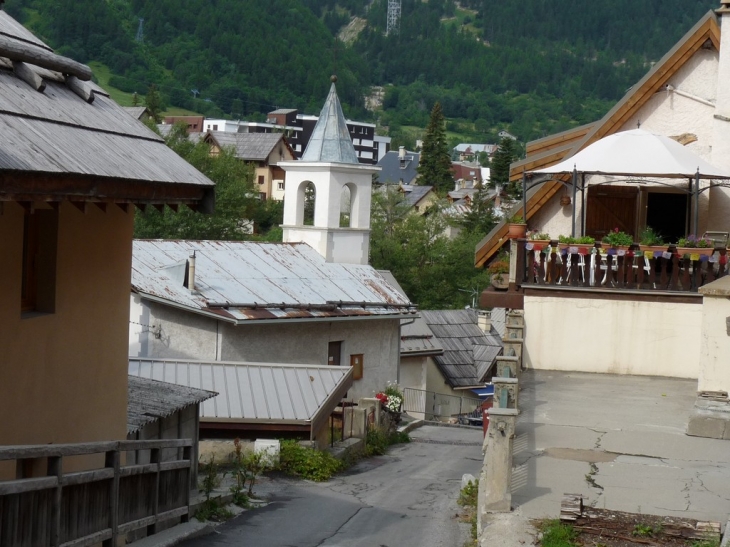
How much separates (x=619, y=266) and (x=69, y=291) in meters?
10.5

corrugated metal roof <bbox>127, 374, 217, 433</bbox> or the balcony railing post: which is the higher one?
corrugated metal roof <bbox>127, 374, 217, 433</bbox>

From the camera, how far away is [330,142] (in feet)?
123

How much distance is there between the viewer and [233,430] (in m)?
22.5

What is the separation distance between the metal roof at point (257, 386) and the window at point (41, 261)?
42.6ft

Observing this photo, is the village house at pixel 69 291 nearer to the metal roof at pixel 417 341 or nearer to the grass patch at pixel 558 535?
the grass patch at pixel 558 535

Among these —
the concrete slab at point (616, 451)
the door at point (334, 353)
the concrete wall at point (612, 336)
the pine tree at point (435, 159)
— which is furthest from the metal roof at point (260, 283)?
the pine tree at point (435, 159)

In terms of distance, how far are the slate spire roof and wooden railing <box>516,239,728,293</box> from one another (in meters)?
19.6

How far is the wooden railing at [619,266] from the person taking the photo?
686 inches

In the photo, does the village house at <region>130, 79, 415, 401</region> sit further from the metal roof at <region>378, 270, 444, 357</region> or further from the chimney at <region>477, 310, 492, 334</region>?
the chimney at <region>477, 310, 492, 334</region>

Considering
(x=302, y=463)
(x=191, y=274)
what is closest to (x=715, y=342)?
(x=302, y=463)

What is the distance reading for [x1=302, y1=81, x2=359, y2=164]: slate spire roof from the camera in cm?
3731

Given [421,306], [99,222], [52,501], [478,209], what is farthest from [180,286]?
[478,209]

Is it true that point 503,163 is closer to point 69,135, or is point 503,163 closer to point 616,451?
point 616,451

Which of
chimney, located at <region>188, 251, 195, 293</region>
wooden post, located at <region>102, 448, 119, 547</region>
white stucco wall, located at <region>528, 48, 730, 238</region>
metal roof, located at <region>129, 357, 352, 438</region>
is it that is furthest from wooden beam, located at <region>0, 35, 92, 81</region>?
chimney, located at <region>188, 251, 195, 293</region>
